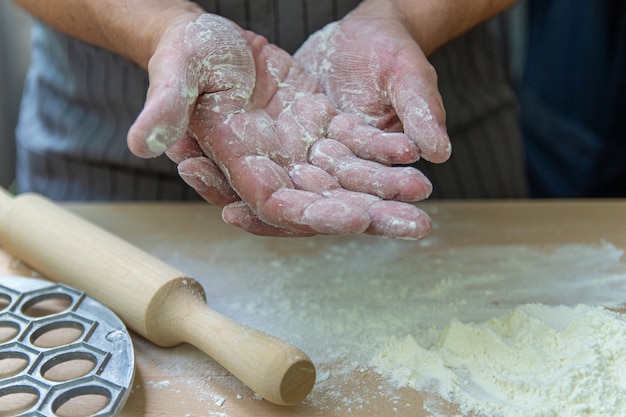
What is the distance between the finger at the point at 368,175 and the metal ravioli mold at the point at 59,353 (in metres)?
0.34

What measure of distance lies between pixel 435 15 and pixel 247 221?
1.73 feet

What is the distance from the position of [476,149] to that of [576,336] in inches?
25.1

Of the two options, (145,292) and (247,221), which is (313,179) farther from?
(145,292)

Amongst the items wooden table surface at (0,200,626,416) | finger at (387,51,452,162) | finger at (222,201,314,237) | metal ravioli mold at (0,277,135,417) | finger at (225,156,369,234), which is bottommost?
wooden table surface at (0,200,626,416)

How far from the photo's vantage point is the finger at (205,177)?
2.90 feet

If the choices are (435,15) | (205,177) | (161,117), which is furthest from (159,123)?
(435,15)

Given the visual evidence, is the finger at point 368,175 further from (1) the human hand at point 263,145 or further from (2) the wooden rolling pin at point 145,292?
(2) the wooden rolling pin at point 145,292

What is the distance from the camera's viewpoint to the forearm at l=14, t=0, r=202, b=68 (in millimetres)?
1020

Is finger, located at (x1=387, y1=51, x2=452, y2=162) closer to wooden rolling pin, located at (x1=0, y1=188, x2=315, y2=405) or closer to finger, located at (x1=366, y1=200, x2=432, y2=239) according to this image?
finger, located at (x1=366, y1=200, x2=432, y2=239)

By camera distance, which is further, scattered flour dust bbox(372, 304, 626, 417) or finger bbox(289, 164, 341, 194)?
finger bbox(289, 164, 341, 194)

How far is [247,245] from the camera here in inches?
47.4

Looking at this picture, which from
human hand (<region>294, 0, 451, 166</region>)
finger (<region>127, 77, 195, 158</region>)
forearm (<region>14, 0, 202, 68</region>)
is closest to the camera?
finger (<region>127, 77, 195, 158</region>)

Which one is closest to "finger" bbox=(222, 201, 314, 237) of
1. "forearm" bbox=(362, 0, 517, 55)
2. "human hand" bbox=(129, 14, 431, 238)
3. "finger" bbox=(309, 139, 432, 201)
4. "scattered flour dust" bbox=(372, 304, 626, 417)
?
"human hand" bbox=(129, 14, 431, 238)

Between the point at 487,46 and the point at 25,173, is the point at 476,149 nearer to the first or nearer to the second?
the point at 487,46
